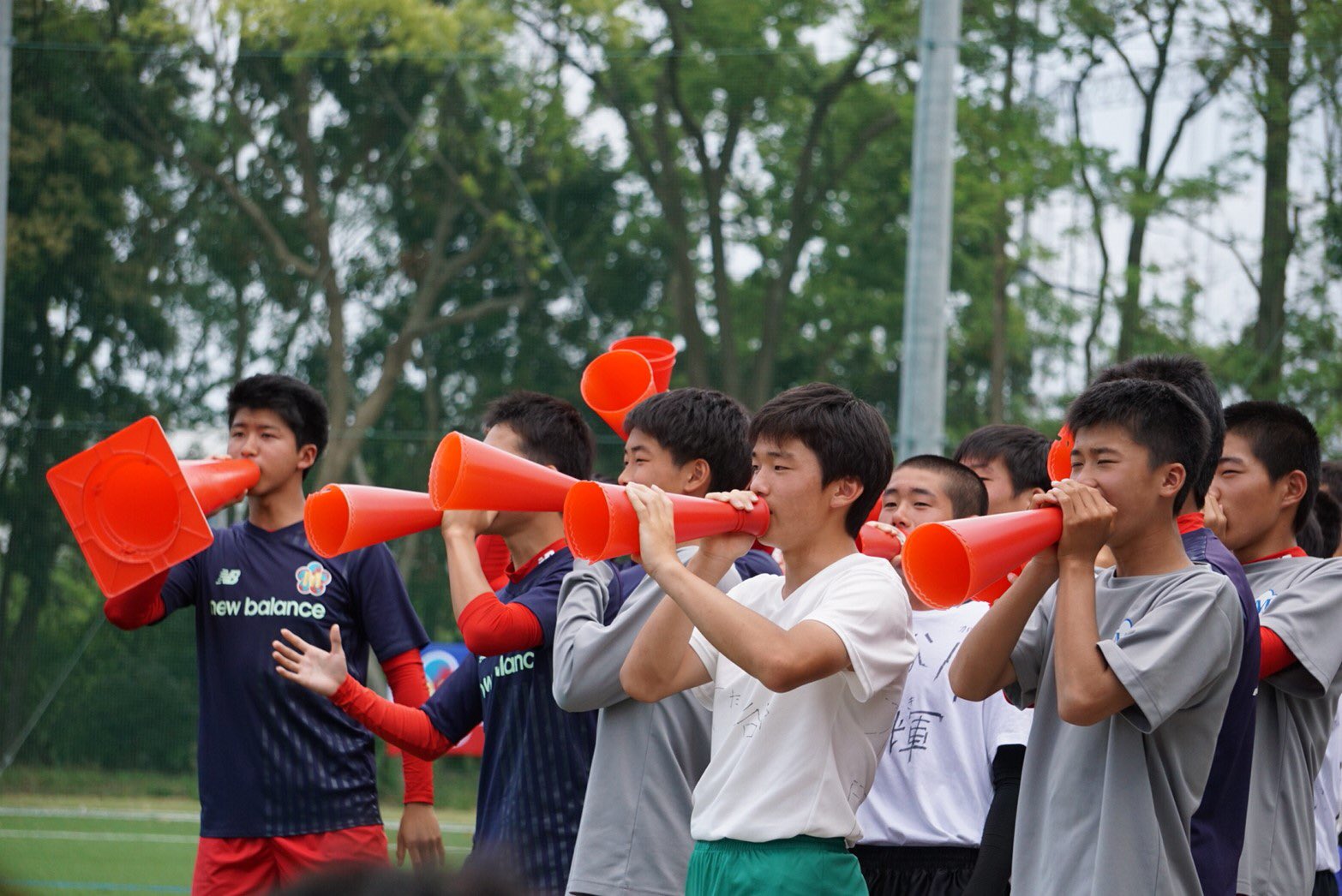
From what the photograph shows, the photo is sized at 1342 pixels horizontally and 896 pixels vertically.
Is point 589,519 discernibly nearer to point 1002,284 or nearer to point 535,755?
point 535,755

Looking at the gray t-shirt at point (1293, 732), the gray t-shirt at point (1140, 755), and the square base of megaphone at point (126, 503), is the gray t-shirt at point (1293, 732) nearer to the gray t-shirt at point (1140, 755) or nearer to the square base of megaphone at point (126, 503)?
the gray t-shirt at point (1140, 755)

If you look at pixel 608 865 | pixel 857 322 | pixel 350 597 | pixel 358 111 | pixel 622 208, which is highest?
pixel 358 111

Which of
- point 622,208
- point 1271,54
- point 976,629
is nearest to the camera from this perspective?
point 976,629

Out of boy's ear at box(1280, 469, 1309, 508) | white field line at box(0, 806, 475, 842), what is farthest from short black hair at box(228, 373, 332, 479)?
white field line at box(0, 806, 475, 842)

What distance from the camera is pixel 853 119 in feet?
36.4

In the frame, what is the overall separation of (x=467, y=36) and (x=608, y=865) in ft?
29.9

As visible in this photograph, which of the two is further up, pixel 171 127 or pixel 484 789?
pixel 171 127

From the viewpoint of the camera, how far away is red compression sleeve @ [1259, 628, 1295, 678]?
9.75ft

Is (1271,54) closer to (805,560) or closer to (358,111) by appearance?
(358,111)

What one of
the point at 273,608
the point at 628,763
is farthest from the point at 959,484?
the point at 273,608

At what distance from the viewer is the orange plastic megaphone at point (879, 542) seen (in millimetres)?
3516

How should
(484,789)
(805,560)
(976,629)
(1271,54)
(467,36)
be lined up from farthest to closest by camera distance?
(467,36), (1271,54), (484,789), (805,560), (976,629)

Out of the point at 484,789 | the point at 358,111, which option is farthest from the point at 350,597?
the point at 358,111

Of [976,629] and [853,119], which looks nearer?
[976,629]
